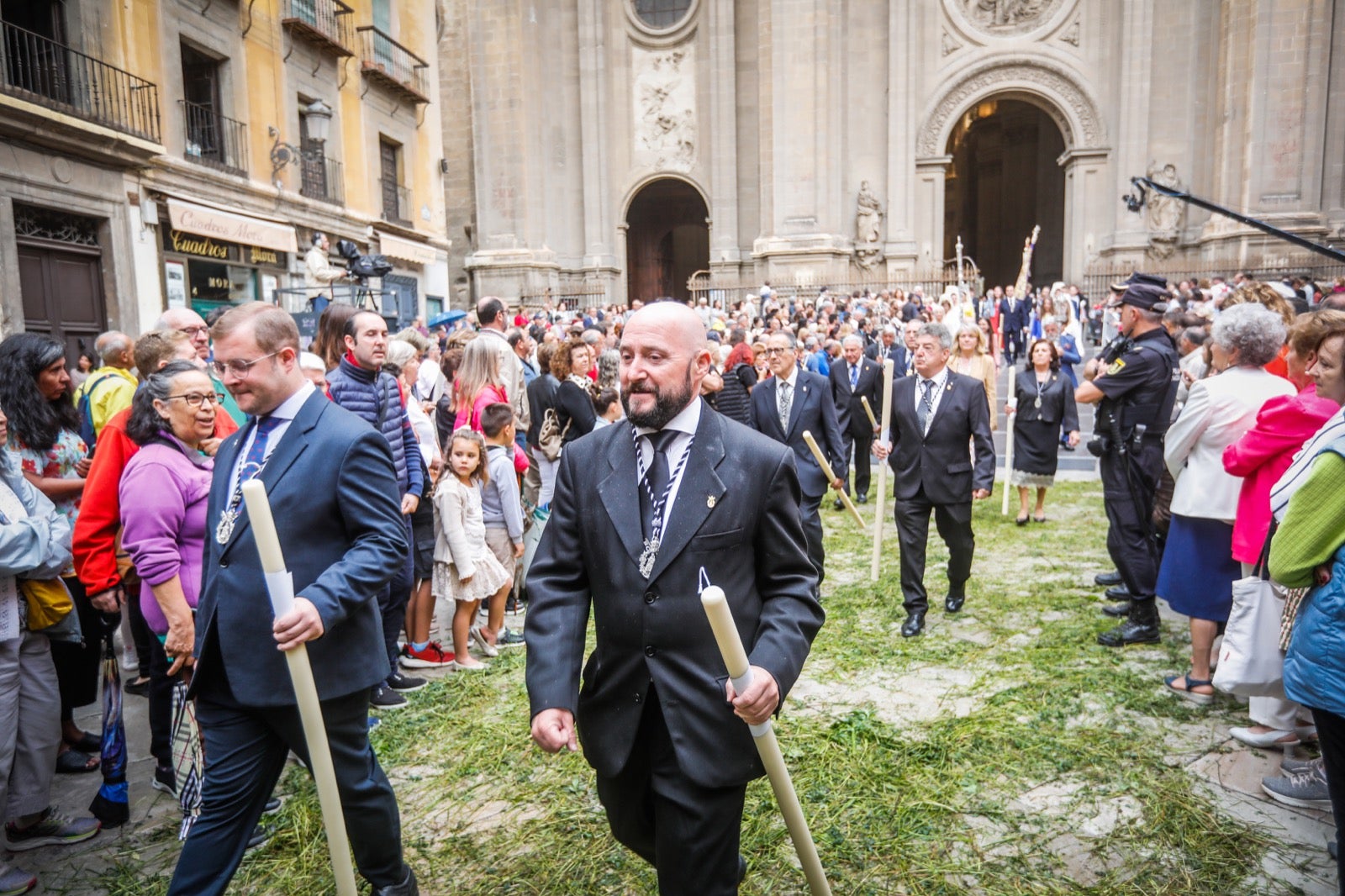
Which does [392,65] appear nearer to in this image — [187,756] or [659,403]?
[187,756]

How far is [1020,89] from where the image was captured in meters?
27.7

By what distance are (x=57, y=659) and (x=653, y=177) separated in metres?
27.9

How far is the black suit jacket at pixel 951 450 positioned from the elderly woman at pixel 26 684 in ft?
16.6

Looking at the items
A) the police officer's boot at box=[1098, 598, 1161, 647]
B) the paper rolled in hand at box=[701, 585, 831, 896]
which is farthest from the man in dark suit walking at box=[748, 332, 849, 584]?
the paper rolled in hand at box=[701, 585, 831, 896]

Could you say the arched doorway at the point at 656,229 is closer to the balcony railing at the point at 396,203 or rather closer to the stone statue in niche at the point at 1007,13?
the stone statue in niche at the point at 1007,13

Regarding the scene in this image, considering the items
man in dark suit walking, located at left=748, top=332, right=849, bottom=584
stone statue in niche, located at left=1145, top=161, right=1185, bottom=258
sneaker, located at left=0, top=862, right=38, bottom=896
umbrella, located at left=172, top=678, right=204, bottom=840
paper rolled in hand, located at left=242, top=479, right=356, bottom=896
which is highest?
stone statue in niche, located at left=1145, top=161, right=1185, bottom=258

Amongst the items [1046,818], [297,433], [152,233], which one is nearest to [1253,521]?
[1046,818]

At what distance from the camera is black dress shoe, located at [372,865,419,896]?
121 inches

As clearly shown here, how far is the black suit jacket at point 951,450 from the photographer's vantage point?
6.23 metres

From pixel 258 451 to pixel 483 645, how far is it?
3448 mm

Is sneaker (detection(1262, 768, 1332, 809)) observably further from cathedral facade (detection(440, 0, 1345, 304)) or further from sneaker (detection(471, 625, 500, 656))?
cathedral facade (detection(440, 0, 1345, 304))

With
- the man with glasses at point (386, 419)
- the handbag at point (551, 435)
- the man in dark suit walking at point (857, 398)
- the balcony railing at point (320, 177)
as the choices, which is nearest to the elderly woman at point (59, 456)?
the man with glasses at point (386, 419)

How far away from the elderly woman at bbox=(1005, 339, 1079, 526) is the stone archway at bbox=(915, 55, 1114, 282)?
783 inches

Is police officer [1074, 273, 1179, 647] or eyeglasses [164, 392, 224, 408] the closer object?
eyeglasses [164, 392, 224, 408]
